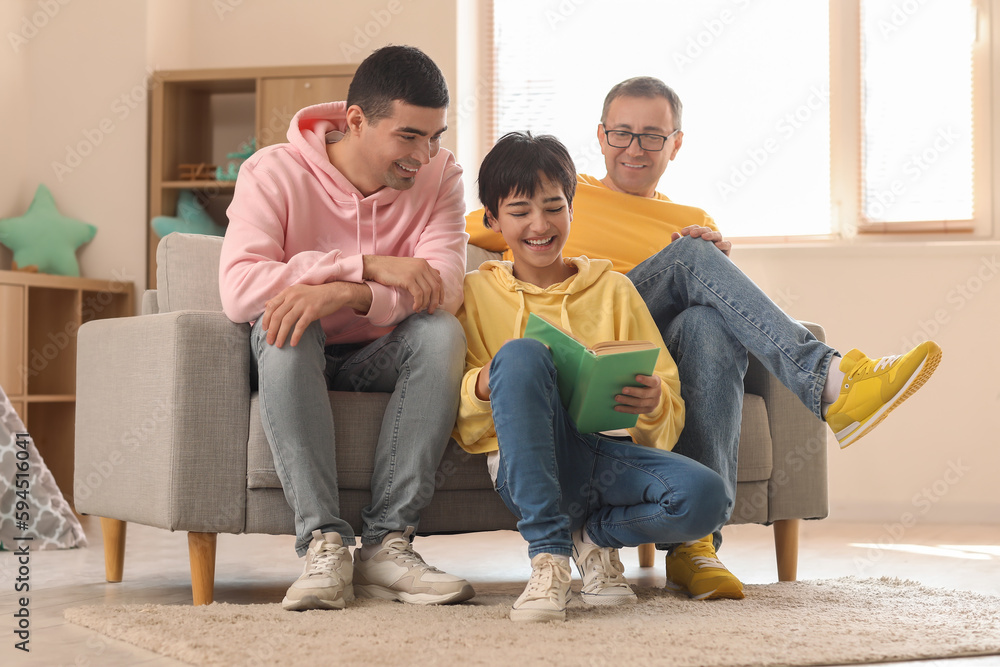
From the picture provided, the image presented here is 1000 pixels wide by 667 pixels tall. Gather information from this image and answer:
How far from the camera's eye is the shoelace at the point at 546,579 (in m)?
1.38

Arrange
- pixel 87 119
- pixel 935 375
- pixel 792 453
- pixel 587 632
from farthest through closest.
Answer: pixel 87 119
pixel 935 375
pixel 792 453
pixel 587 632

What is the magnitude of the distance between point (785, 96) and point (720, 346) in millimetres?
2135

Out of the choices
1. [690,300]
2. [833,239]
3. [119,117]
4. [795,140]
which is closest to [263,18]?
[119,117]

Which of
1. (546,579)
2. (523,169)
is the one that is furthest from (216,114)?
(546,579)

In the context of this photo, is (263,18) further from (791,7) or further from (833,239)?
(833,239)

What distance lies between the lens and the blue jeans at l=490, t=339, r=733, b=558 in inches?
55.4

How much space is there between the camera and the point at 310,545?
58.8 inches

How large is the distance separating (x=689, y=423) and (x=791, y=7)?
2.39m

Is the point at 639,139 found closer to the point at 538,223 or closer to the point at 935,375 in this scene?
the point at 538,223

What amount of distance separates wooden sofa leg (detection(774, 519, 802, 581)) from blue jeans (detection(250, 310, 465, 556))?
0.75 meters

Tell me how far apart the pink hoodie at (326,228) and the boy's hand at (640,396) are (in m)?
0.39

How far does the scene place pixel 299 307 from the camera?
5.01 ft

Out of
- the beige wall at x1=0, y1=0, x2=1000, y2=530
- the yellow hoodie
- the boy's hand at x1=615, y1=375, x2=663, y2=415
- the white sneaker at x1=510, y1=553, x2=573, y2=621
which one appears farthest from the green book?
the beige wall at x1=0, y1=0, x2=1000, y2=530

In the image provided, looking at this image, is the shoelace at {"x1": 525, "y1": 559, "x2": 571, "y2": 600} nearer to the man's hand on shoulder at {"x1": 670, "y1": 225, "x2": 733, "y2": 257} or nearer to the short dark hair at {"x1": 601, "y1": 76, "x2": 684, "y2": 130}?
the man's hand on shoulder at {"x1": 670, "y1": 225, "x2": 733, "y2": 257}
